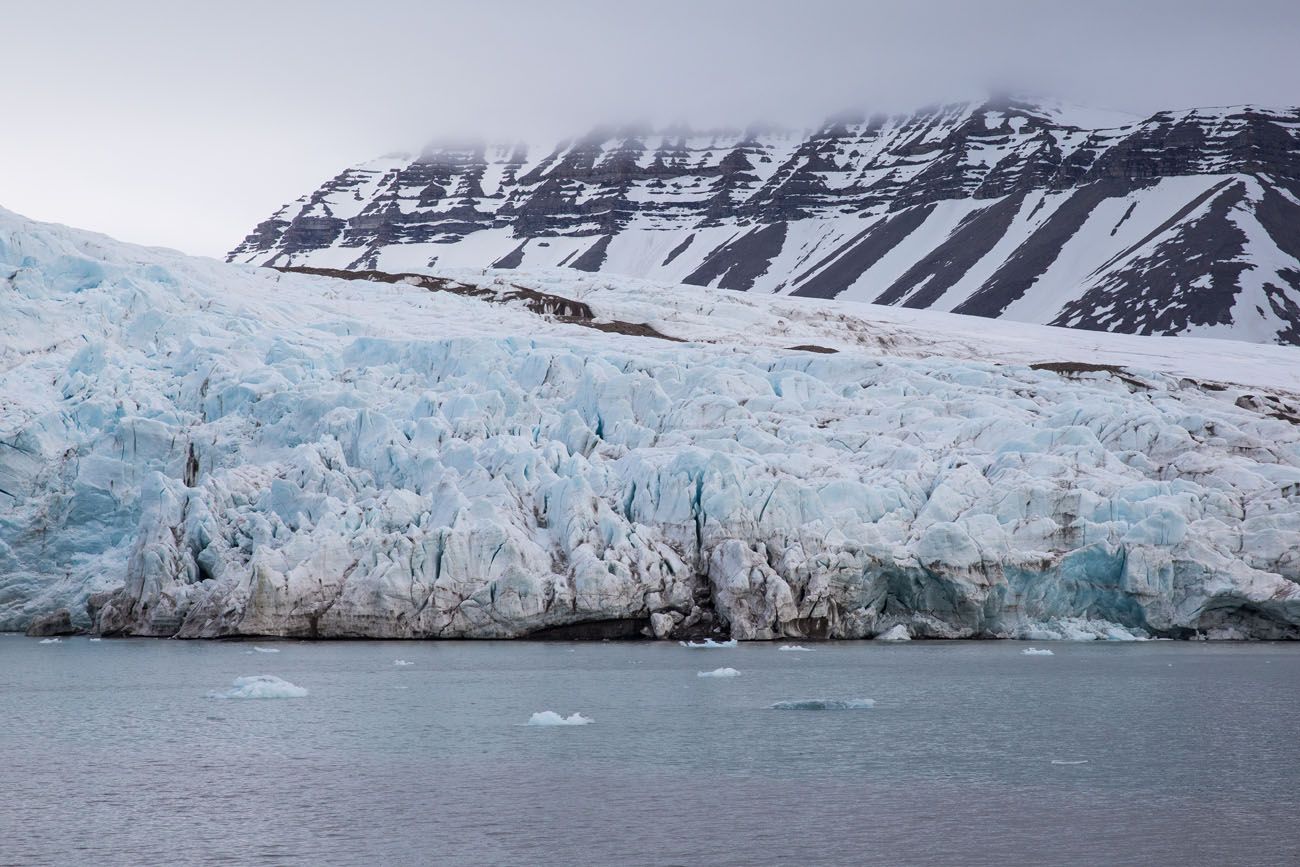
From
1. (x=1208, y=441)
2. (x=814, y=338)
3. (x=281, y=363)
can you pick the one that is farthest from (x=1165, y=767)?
(x=814, y=338)

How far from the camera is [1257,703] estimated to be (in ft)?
67.7

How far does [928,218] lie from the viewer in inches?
6147

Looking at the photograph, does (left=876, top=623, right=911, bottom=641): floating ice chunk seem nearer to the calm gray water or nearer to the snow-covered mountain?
the calm gray water

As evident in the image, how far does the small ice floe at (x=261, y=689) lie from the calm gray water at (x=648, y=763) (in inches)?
7.4

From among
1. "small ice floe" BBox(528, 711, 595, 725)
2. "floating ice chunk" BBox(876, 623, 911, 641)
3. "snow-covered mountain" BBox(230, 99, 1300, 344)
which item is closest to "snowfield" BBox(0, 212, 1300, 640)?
"floating ice chunk" BBox(876, 623, 911, 641)

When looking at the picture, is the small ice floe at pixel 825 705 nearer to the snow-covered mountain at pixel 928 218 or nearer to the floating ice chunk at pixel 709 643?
the floating ice chunk at pixel 709 643

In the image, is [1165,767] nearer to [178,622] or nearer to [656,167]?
[178,622]

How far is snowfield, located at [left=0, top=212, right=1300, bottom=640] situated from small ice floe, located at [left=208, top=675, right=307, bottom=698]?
801 centimetres

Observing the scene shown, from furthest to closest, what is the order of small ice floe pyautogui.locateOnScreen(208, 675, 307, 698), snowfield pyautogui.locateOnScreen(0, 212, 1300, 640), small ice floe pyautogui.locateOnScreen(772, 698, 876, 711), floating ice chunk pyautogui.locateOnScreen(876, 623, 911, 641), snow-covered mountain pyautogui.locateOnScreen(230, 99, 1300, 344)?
snow-covered mountain pyautogui.locateOnScreen(230, 99, 1300, 344)
floating ice chunk pyautogui.locateOnScreen(876, 623, 911, 641)
snowfield pyautogui.locateOnScreen(0, 212, 1300, 640)
small ice floe pyautogui.locateOnScreen(208, 675, 307, 698)
small ice floe pyautogui.locateOnScreen(772, 698, 876, 711)

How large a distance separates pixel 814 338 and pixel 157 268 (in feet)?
80.3

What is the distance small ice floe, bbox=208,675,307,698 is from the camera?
20.7 metres

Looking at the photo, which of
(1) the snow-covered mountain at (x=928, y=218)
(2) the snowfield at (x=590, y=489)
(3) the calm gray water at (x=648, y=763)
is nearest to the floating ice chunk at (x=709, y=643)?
(2) the snowfield at (x=590, y=489)

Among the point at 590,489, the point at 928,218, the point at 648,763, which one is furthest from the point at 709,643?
the point at 928,218

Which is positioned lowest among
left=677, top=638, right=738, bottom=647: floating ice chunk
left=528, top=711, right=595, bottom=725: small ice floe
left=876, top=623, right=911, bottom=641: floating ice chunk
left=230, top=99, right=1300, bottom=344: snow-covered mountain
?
left=677, top=638, right=738, bottom=647: floating ice chunk
